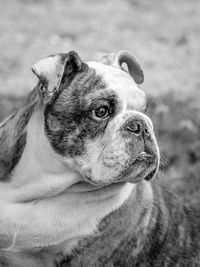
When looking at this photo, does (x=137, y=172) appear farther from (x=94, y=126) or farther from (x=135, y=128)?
(x=94, y=126)

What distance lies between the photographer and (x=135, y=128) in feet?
13.9

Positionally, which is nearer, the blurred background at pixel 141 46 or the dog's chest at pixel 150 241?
the dog's chest at pixel 150 241

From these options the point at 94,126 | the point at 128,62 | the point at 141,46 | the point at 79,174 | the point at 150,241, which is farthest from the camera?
the point at 141,46

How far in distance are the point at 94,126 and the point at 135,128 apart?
0.27 meters

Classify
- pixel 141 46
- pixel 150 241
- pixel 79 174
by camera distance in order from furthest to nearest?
pixel 141 46
pixel 150 241
pixel 79 174

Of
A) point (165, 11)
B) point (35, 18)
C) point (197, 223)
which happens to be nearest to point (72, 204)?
point (197, 223)

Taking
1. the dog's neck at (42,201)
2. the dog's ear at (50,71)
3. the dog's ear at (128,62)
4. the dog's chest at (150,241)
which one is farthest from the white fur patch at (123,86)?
the dog's chest at (150,241)

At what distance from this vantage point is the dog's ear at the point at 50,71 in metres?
4.14

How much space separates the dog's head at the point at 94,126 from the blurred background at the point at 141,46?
196cm

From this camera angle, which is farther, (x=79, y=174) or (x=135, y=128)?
(x=79, y=174)

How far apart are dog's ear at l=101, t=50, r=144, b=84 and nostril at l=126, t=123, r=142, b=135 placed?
0.86 metres

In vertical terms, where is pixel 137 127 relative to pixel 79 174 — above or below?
above

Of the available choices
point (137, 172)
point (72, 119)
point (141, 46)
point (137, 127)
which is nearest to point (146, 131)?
point (137, 127)

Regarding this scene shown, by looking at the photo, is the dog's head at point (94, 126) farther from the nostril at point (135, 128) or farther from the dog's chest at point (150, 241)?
the dog's chest at point (150, 241)
